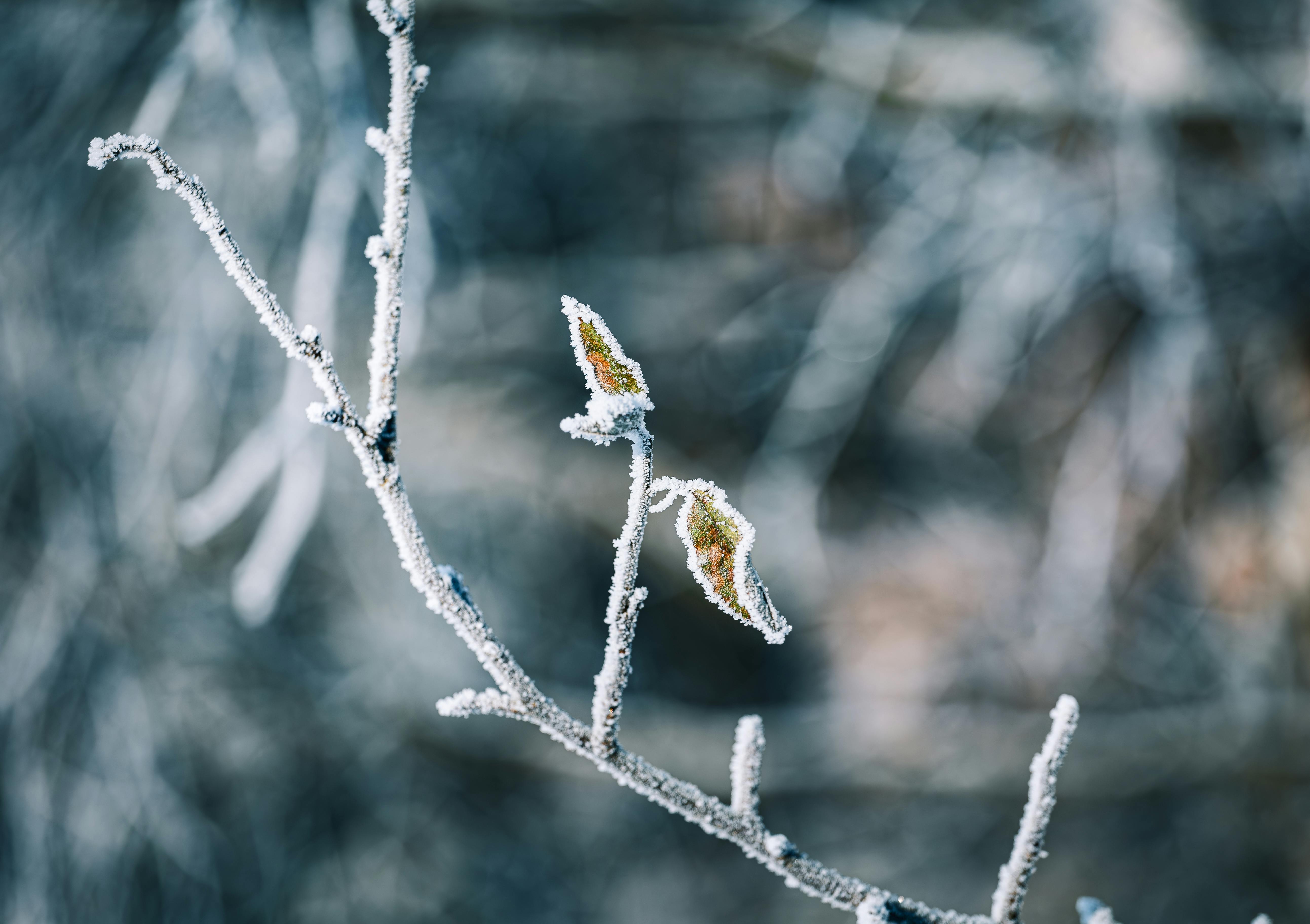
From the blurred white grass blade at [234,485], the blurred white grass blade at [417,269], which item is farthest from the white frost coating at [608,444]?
the blurred white grass blade at [234,485]

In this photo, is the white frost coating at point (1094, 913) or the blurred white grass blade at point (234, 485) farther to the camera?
the blurred white grass blade at point (234, 485)

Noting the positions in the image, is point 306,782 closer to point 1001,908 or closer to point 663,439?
point 663,439

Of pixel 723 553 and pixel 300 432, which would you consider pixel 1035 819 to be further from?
pixel 300 432

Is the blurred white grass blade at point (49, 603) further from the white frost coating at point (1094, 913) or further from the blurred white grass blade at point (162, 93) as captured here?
the white frost coating at point (1094, 913)

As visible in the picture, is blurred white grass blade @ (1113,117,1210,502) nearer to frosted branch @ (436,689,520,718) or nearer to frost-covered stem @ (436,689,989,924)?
frost-covered stem @ (436,689,989,924)

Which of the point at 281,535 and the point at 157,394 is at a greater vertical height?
the point at 157,394

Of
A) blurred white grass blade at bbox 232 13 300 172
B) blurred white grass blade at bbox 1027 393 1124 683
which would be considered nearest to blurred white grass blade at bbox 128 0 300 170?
blurred white grass blade at bbox 232 13 300 172

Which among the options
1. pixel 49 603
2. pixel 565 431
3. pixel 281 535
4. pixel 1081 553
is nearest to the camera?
pixel 565 431

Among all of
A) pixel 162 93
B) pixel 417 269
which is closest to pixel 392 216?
pixel 417 269
